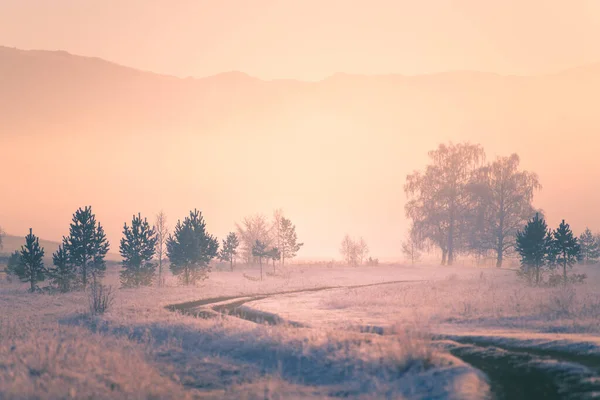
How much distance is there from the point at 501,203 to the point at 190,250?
46.3 metres

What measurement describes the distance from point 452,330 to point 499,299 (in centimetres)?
962

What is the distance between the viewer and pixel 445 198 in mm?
69562

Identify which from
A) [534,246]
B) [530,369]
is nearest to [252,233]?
[534,246]

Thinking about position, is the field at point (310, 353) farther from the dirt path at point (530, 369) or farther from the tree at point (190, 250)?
the tree at point (190, 250)

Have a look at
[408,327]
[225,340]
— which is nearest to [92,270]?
[225,340]

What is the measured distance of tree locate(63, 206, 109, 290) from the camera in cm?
4369

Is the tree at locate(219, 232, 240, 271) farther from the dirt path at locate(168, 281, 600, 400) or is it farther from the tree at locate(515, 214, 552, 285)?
the dirt path at locate(168, 281, 600, 400)

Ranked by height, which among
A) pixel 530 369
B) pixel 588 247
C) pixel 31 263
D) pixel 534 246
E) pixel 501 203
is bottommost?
pixel 530 369

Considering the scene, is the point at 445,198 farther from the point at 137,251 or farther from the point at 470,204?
the point at 137,251

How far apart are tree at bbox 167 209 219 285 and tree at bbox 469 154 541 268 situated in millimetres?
41158

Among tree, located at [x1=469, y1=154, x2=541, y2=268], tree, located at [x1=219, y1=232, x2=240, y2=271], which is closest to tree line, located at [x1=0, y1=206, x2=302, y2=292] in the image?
tree, located at [x1=219, y1=232, x2=240, y2=271]

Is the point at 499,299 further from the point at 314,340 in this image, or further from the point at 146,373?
the point at 146,373

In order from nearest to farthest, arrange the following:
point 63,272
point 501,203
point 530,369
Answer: point 530,369 < point 63,272 < point 501,203

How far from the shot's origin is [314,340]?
47.3ft
